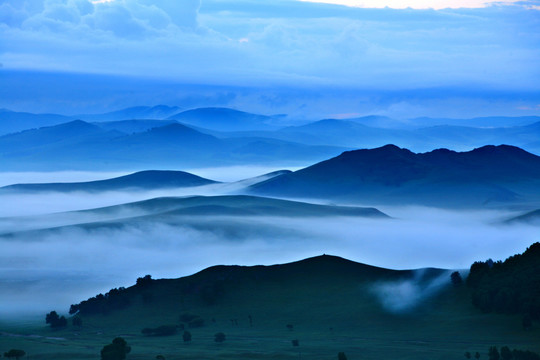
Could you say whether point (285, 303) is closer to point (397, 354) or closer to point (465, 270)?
point (465, 270)

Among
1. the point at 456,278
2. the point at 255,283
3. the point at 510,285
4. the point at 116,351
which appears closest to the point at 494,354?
the point at 510,285

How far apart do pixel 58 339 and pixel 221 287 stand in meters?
31.7

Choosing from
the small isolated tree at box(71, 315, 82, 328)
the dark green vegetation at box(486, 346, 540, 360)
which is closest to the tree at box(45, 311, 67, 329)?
the small isolated tree at box(71, 315, 82, 328)

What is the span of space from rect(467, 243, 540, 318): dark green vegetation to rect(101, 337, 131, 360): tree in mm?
46273

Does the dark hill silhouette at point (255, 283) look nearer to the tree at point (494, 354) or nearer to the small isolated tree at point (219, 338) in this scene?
the small isolated tree at point (219, 338)

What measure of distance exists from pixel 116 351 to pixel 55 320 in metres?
34.2

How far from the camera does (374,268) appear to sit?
151000 mm

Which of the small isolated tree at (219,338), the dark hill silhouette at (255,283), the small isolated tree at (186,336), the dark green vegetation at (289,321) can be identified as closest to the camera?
the dark green vegetation at (289,321)

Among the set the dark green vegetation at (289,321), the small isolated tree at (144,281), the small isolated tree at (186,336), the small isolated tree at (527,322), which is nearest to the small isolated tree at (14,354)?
the dark green vegetation at (289,321)

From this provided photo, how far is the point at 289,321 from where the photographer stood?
135 m

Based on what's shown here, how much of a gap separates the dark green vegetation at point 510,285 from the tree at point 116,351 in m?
46.3

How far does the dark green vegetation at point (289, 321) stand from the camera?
357ft

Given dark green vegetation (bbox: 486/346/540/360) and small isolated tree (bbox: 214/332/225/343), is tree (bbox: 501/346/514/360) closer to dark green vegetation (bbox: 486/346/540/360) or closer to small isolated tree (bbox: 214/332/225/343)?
dark green vegetation (bbox: 486/346/540/360)

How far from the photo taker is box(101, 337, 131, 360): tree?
103 meters
